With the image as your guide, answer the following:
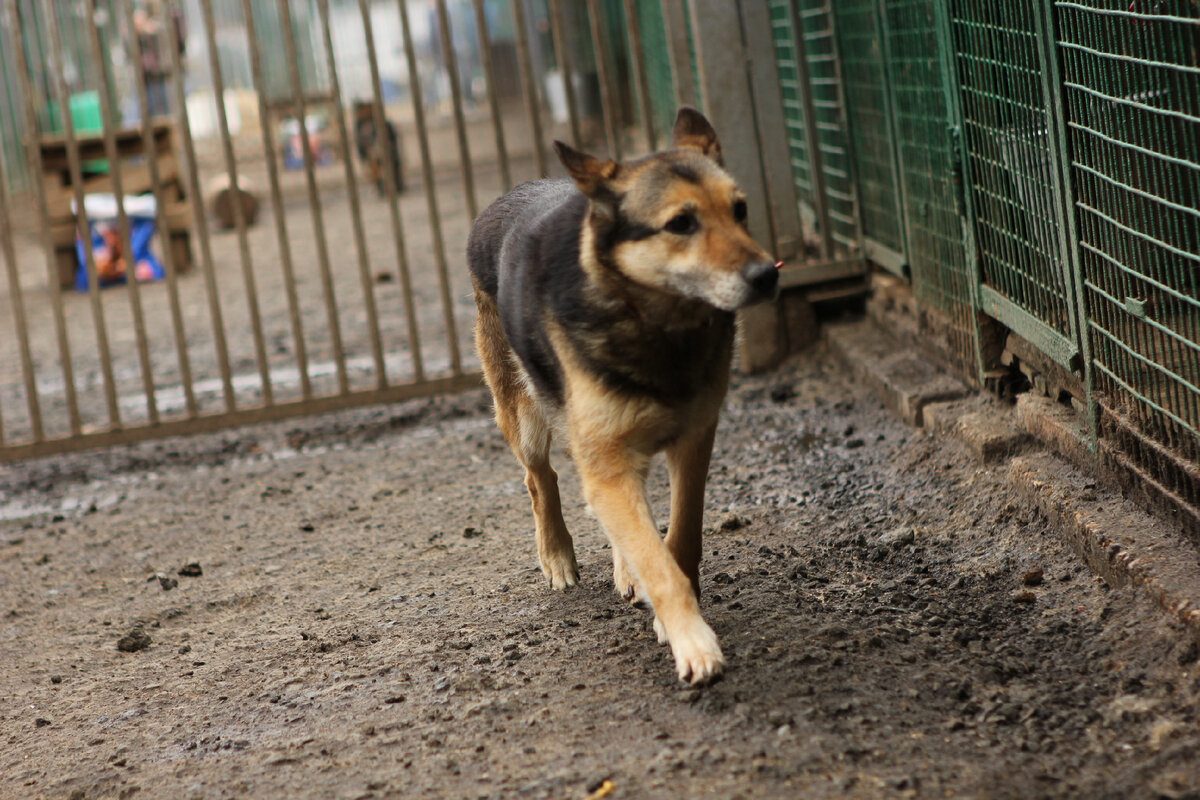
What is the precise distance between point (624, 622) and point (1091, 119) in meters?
1.91

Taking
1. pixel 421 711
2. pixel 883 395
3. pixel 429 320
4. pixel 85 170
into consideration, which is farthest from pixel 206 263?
pixel 85 170

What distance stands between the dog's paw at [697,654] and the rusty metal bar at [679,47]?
3753mm

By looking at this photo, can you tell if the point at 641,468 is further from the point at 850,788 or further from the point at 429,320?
the point at 429,320

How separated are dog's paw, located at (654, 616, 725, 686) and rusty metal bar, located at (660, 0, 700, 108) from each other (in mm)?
3753

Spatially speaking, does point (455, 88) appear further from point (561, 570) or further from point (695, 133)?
point (561, 570)

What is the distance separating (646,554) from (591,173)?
983mm

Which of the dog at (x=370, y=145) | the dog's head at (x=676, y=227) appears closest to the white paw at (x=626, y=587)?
the dog's head at (x=676, y=227)

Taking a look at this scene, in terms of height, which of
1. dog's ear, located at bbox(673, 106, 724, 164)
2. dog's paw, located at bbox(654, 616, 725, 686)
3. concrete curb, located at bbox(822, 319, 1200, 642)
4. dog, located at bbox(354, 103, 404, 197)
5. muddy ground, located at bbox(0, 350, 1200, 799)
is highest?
dog, located at bbox(354, 103, 404, 197)

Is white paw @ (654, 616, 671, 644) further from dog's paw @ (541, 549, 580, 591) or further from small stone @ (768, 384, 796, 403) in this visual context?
small stone @ (768, 384, 796, 403)

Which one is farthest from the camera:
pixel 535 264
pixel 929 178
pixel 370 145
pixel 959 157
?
pixel 370 145

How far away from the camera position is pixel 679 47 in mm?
6422

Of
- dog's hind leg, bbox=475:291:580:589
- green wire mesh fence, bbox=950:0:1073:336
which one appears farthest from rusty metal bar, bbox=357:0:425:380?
green wire mesh fence, bbox=950:0:1073:336

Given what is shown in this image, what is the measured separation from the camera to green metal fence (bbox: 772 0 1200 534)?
124 inches

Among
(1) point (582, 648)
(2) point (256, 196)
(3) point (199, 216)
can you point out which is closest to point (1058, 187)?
(1) point (582, 648)
